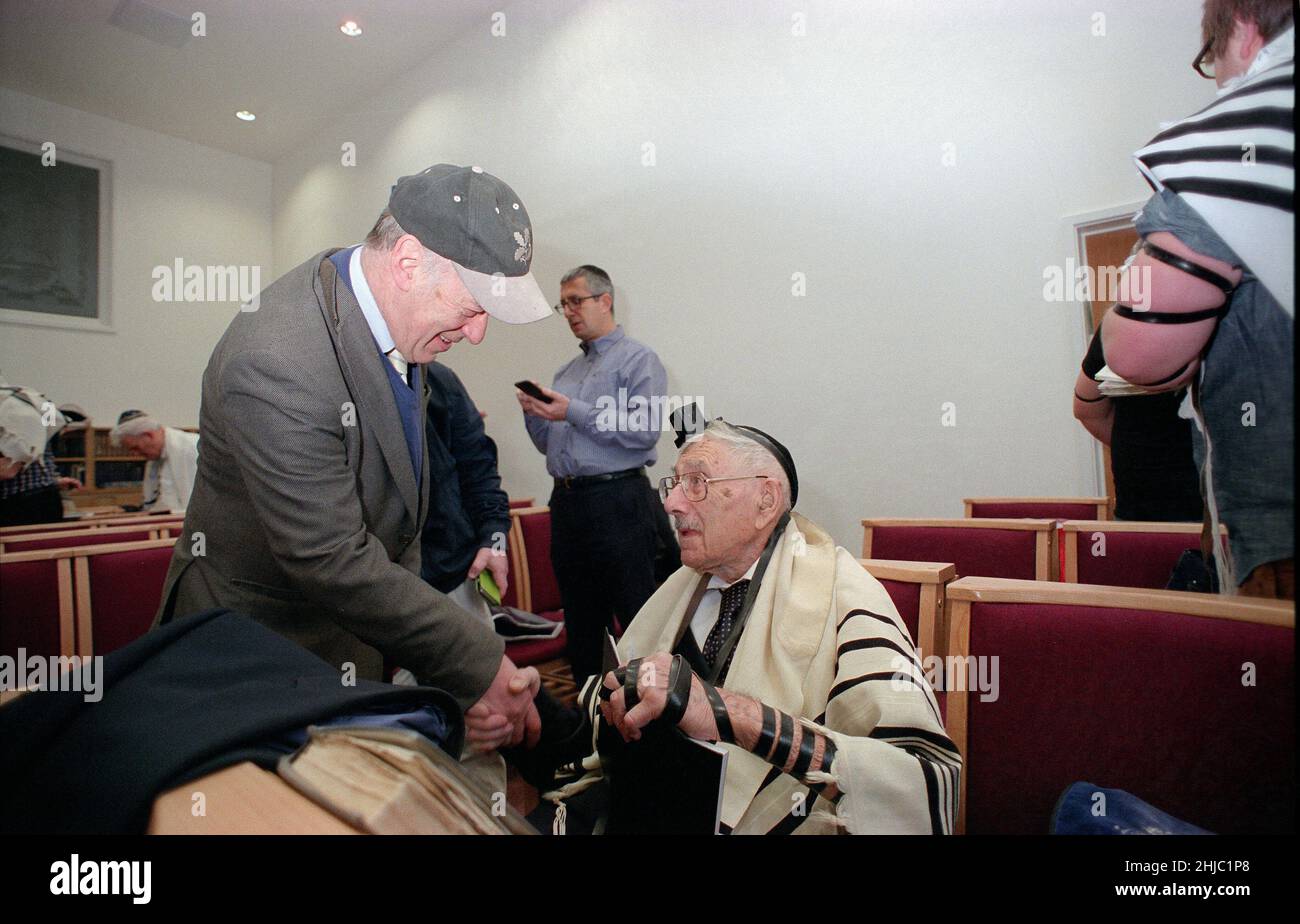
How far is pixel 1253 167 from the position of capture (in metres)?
0.39

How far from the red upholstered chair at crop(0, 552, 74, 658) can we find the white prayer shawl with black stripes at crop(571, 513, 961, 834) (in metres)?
1.26

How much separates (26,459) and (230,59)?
1.76 m

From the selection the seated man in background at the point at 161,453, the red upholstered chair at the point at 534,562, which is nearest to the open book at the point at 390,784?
the red upholstered chair at the point at 534,562

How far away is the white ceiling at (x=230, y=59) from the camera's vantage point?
36.0 inches

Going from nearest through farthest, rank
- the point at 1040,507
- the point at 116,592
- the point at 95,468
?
the point at 1040,507 → the point at 116,592 → the point at 95,468

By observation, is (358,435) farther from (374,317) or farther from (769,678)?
(769,678)

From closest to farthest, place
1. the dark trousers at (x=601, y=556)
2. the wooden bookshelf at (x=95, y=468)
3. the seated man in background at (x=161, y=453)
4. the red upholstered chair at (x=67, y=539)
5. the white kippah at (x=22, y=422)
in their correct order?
the dark trousers at (x=601, y=556), the red upholstered chair at (x=67, y=539), the white kippah at (x=22, y=422), the seated man in background at (x=161, y=453), the wooden bookshelf at (x=95, y=468)

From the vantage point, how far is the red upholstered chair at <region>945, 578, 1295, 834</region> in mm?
457

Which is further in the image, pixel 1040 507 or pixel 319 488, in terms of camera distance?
pixel 1040 507

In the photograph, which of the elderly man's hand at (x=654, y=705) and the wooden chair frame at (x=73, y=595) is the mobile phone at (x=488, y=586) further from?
the wooden chair frame at (x=73, y=595)

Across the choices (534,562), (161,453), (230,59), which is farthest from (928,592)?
(161,453)

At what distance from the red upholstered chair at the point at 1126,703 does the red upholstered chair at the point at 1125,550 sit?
0.32 metres

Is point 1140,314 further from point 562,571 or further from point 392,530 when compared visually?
point 562,571
